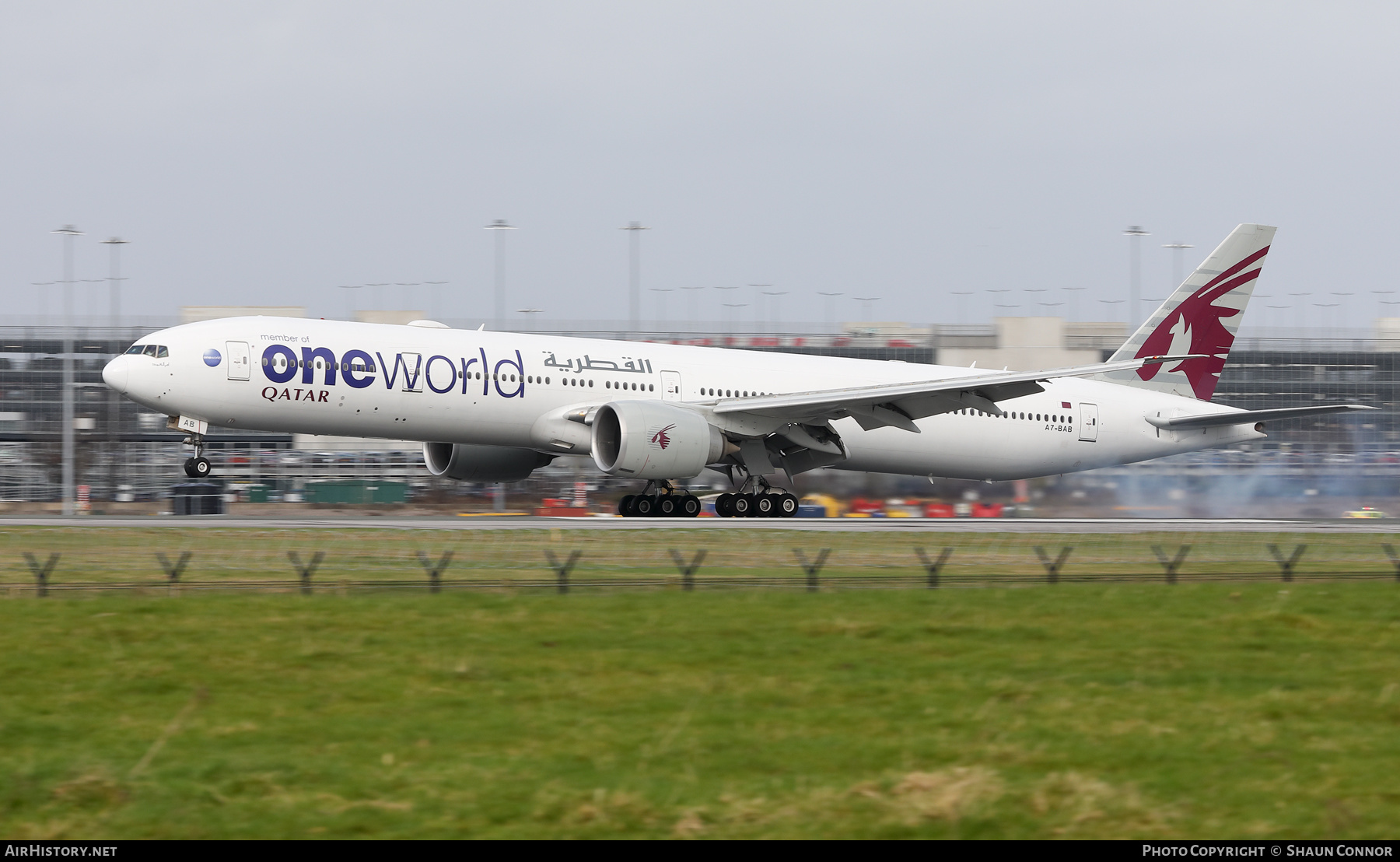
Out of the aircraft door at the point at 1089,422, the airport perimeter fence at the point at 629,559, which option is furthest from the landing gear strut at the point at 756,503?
the aircraft door at the point at 1089,422

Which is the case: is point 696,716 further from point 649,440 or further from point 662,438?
point 662,438

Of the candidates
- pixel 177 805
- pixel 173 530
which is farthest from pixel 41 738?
pixel 173 530

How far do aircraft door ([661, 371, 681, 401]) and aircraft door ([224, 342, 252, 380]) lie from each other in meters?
9.62

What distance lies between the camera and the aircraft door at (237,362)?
30.3 m

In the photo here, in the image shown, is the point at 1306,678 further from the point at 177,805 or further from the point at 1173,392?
the point at 1173,392

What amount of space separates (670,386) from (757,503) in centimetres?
355

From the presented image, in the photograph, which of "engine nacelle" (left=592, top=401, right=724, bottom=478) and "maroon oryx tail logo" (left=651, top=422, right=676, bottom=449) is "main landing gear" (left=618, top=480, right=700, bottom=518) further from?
"maroon oryx tail logo" (left=651, top=422, right=676, bottom=449)

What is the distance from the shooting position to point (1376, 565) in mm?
21844

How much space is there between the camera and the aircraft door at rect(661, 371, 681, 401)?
3406cm

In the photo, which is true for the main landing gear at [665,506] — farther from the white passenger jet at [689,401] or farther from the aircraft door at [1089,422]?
the aircraft door at [1089,422]

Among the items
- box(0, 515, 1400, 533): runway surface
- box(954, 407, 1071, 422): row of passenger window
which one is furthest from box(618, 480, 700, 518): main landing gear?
box(954, 407, 1071, 422): row of passenger window

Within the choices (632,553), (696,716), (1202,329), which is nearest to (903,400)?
(1202,329)

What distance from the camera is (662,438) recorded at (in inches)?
1232
